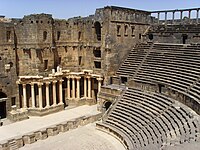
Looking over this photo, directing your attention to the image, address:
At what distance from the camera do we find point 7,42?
23359 mm

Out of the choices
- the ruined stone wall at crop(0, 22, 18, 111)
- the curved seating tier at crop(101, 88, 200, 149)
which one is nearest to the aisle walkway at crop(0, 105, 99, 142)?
the ruined stone wall at crop(0, 22, 18, 111)

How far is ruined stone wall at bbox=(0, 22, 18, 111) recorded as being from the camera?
75.3 feet

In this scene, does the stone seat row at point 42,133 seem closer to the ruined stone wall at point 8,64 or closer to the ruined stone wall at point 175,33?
the ruined stone wall at point 8,64

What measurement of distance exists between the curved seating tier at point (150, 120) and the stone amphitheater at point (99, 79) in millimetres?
80

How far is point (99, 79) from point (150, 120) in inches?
367

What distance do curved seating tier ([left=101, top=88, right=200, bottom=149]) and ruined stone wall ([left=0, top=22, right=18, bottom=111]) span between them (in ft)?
30.4

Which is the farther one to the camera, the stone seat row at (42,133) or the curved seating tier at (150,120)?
the stone seat row at (42,133)

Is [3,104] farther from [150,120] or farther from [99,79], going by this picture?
[150,120]

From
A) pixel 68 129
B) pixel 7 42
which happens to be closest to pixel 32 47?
pixel 7 42

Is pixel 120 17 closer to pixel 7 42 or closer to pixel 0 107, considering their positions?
pixel 7 42

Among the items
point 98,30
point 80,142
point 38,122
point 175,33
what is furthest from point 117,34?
point 80,142

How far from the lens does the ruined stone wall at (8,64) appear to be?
22953mm

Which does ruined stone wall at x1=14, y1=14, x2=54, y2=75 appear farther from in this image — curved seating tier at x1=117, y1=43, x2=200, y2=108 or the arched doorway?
curved seating tier at x1=117, y1=43, x2=200, y2=108

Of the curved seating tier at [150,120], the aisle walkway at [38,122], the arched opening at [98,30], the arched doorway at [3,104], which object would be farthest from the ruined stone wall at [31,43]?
the curved seating tier at [150,120]
